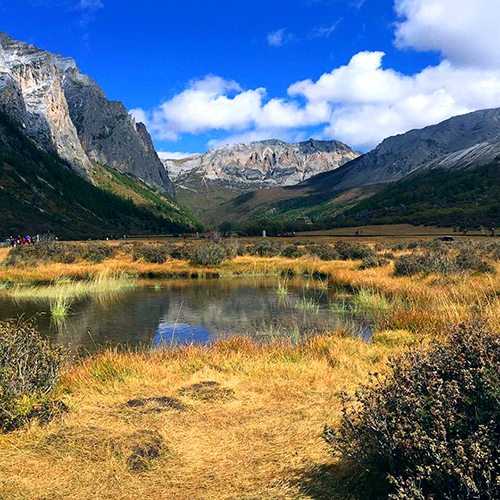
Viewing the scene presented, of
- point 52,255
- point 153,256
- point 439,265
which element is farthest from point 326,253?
point 52,255

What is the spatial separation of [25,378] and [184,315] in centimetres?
1462

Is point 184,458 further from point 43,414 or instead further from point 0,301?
point 0,301

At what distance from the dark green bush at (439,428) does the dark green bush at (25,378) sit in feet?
17.2

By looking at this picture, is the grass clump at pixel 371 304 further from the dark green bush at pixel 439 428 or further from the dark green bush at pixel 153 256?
the dark green bush at pixel 153 256

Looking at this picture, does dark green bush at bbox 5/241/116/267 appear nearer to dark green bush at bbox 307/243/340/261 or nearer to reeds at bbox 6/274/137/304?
Result: reeds at bbox 6/274/137/304

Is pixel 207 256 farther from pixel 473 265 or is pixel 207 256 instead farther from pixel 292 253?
pixel 473 265

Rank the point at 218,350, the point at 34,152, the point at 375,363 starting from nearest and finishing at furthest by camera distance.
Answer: the point at 375,363
the point at 218,350
the point at 34,152

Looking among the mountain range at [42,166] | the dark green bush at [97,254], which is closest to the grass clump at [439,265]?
Answer: the dark green bush at [97,254]

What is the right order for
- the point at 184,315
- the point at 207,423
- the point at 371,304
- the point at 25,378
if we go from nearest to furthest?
1. the point at 207,423
2. the point at 25,378
3. the point at 371,304
4. the point at 184,315

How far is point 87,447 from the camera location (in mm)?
6746

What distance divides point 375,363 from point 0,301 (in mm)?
23428

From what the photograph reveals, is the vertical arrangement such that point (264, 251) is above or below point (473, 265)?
above

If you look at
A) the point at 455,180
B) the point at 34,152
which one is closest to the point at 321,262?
the point at 34,152

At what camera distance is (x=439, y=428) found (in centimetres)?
451
